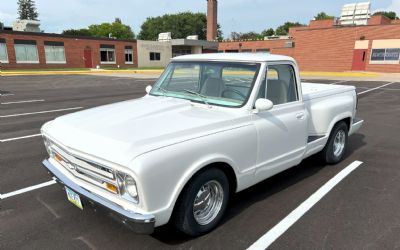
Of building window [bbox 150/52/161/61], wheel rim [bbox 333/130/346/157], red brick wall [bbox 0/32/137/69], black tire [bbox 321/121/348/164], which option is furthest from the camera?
building window [bbox 150/52/161/61]

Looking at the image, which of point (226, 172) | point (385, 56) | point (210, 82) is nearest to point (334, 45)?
point (385, 56)

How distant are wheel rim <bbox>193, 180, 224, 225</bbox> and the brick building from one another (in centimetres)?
3555

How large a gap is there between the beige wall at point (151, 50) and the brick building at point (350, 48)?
22853mm

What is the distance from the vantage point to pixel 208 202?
3.34 m

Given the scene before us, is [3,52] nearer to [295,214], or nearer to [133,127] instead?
[133,127]

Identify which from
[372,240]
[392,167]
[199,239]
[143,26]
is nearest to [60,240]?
[199,239]

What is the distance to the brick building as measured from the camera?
32.2m

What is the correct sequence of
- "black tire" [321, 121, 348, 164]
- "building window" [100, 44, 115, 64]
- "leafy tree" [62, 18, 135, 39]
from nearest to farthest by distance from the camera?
"black tire" [321, 121, 348, 164] → "building window" [100, 44, 115, 64] → "leafy tree" [62, 18, 135, 39]

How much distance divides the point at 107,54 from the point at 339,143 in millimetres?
44405

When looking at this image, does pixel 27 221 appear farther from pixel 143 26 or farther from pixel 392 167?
pixel 143 26

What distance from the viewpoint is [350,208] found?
3.90m

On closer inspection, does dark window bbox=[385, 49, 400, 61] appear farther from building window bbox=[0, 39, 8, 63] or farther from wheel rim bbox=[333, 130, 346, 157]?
building window bbox=[0, 39, 8, 63]

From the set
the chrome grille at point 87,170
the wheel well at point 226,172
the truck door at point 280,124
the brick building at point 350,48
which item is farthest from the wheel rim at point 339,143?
the brick building at point 350,48

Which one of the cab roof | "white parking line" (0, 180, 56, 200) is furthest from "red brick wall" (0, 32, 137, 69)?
the cab roof
